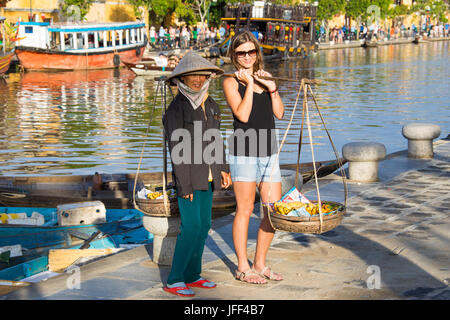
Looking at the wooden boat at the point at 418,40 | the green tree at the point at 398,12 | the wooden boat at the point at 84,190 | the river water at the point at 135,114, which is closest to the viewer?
the wooden boat at the point at 84,190

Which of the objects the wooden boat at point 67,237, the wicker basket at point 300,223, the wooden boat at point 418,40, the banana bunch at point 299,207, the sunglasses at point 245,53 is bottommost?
the wooden boat at point 67,237

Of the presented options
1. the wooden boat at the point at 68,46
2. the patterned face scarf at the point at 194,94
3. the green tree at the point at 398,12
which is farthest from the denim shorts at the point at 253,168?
the green tree at the point at 398,12

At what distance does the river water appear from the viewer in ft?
59.0

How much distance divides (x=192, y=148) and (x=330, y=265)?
1685 millimetres

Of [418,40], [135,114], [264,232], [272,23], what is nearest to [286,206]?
[264,232]

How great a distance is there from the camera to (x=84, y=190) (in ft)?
37.7

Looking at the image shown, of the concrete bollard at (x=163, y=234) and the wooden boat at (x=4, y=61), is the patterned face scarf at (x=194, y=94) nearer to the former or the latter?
the concrete bollard at (x=163, y=234)

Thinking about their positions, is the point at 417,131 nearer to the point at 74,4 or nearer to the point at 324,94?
the point at 324,94

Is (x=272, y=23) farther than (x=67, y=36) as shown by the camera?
Yes

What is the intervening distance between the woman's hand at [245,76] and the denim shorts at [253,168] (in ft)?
1.82

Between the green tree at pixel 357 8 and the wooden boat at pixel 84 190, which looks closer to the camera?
the wooden boat at pixel 84 190

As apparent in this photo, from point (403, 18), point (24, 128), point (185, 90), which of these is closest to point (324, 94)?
point (24, 128)

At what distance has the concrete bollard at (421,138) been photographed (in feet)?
37.8

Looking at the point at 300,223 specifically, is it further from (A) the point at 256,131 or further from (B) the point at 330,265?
(B) the point at 330,265
